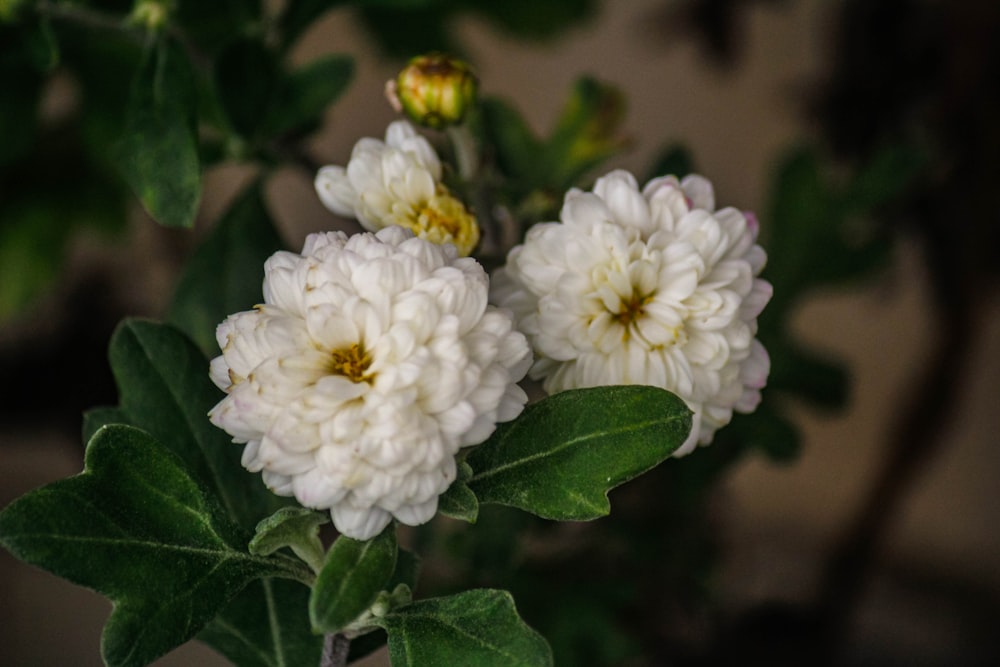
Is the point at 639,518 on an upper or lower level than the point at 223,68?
lower

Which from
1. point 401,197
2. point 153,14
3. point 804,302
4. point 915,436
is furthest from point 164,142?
point 804,302

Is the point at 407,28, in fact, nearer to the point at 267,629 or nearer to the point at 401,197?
the point at 401,197

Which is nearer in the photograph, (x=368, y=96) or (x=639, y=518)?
(x=639, y=518)

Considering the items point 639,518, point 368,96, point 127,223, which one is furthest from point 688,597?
point 368,96

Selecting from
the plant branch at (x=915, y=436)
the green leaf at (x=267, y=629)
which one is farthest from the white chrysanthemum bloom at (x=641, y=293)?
the plant branch at (x=915, y=436)

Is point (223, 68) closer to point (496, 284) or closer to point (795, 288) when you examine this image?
point (496, 284)

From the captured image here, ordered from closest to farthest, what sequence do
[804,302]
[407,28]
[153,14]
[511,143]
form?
1. [153,14]
2. [511,143]
3. [407,28]
4. [804,302]

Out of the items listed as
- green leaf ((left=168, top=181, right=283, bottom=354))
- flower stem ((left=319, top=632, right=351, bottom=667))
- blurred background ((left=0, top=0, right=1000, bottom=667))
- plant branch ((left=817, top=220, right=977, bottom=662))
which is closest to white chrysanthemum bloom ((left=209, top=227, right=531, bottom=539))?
flower stem ((left=319, top=632, right=351, bottom=667))
